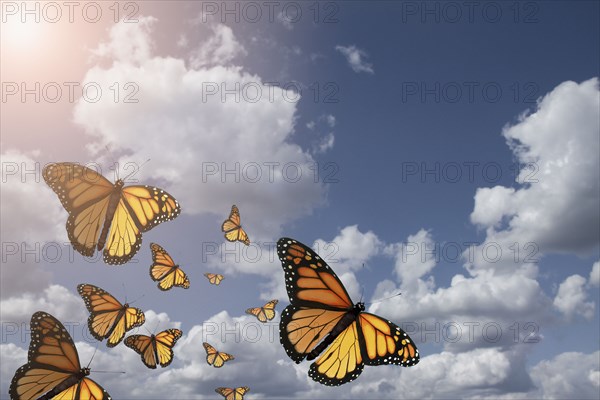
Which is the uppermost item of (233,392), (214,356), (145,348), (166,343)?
(214,356)

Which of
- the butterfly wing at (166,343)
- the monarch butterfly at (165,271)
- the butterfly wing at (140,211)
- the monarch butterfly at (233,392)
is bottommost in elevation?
the monarch butterfly at (233,392)

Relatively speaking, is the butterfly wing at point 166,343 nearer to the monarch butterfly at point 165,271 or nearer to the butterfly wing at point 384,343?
the monarch butterfly at point 165,271

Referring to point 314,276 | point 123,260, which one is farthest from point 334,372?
point 123,260

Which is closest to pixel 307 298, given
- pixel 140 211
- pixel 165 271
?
pixel 140 211

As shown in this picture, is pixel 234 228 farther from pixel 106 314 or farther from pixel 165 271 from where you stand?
pixel 106 314

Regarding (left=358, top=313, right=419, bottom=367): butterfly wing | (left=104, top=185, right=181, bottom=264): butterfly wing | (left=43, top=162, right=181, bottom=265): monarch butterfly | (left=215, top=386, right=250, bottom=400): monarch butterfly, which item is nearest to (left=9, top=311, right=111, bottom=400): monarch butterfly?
(left=43, top=162, right=181, bottom=265): monarch butterfly

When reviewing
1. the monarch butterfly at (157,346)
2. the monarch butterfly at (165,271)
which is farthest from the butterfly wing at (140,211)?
the monarch butterfly at (165,271)
